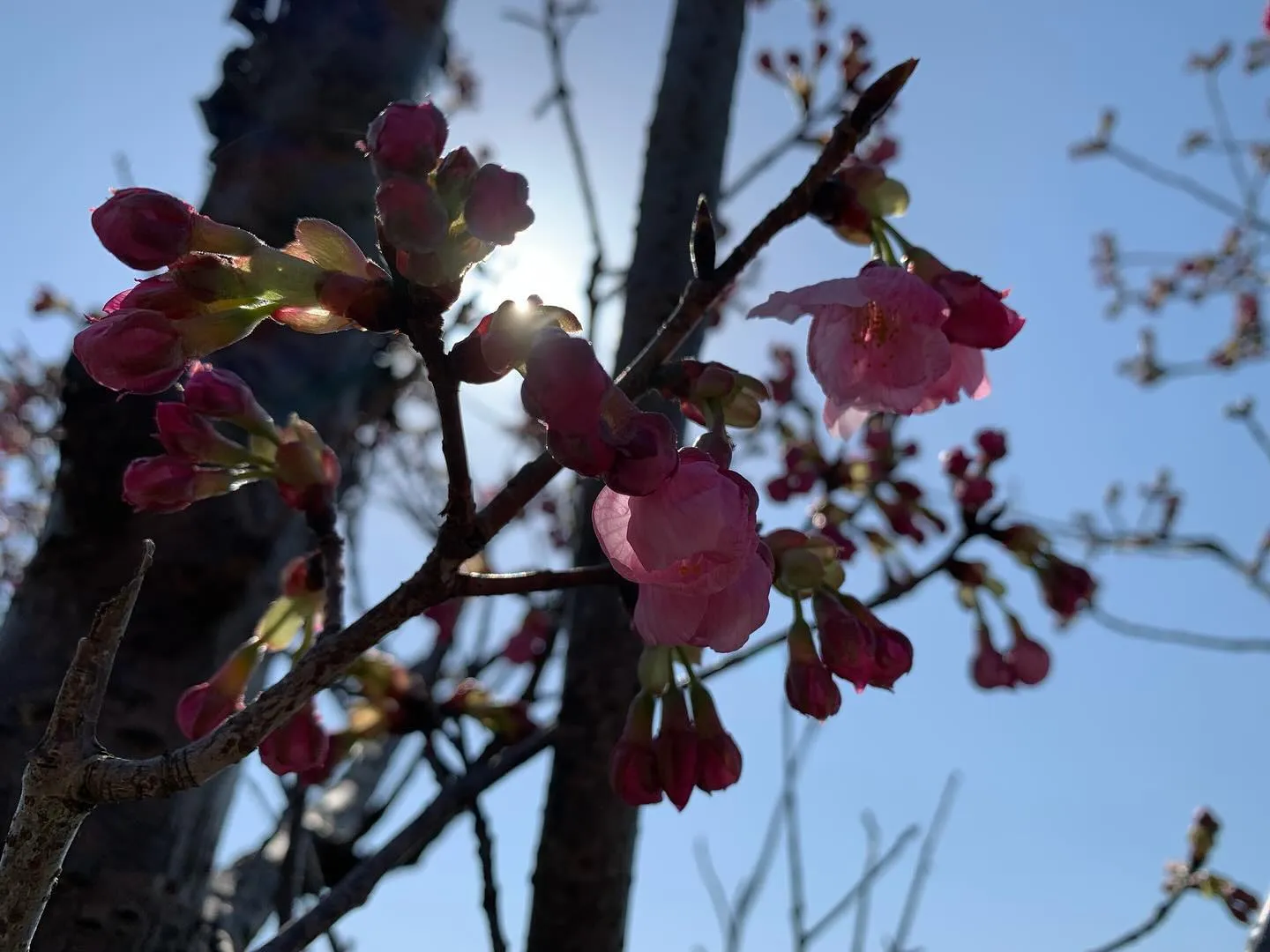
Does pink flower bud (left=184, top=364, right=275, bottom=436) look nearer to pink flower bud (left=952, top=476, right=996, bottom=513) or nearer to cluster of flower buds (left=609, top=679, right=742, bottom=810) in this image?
cluster of flower buds (left=609, top=679, right=742, bottom=810)

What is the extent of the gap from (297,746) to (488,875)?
448 mm

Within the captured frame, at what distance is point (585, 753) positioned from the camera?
1.58 metres

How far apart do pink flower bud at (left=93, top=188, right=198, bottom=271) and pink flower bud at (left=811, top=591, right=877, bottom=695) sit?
696 mm

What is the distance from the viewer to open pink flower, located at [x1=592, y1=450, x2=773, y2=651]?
0.71 m

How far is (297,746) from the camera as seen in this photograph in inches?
41.6

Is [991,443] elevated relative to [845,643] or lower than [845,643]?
elevated

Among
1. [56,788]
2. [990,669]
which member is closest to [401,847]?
[56,788]

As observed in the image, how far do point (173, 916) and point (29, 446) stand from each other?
6.61 m

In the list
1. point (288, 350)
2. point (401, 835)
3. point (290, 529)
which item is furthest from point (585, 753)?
point (288, 350)

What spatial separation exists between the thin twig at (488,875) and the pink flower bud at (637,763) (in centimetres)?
46

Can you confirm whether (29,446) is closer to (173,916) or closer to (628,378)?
(173,916)

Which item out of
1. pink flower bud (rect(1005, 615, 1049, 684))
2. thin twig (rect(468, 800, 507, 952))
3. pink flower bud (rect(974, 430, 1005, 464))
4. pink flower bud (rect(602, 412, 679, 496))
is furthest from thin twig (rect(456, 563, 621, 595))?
pink flower bud (rect(974, 430, 1005, 464))

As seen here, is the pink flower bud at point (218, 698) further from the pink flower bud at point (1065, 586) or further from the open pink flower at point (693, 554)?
the pink flower bud at point (1065, 586)

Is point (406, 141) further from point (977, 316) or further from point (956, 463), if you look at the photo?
point (956, 463)
